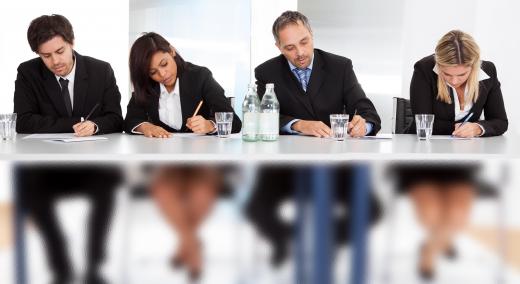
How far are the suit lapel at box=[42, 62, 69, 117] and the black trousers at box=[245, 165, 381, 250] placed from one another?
4.07 feet

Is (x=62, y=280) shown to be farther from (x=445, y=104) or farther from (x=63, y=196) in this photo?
(x=445, y=104)

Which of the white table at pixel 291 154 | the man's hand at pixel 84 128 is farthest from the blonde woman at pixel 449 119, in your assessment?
the man's hand at pixel 84 128

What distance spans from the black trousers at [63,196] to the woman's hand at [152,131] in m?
0.48

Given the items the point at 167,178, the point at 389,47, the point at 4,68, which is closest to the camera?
the point at 167,178

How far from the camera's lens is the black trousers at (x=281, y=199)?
1.83 meters

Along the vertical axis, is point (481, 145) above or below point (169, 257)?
above

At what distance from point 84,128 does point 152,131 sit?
0.89 ft

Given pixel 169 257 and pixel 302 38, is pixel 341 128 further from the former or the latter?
pixel 169 257

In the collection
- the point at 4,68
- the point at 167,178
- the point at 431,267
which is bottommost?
the point at 431,267

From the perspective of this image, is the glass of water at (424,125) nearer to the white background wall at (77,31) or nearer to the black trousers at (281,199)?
the black trousers at (281,199)

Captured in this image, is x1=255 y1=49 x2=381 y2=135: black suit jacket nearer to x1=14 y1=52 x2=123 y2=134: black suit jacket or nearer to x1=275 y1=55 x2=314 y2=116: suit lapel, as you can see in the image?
x1=275 y1=55 x2=314 y2=116: suit lapel

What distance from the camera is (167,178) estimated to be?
1.83 meters

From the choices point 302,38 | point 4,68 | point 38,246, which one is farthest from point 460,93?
point 4,68

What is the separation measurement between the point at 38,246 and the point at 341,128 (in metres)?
1.16
